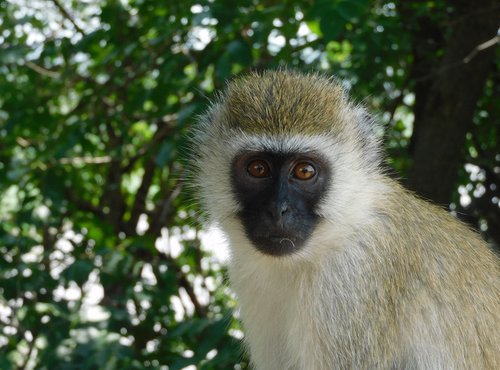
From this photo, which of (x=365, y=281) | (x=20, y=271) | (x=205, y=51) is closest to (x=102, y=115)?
(x=205, y=51)

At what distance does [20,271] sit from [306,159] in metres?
2.19

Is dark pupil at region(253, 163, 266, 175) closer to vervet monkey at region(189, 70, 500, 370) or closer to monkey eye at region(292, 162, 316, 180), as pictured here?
vervet monkey at region(189, 70, 500, 370)

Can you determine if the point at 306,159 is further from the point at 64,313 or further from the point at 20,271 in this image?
the point at 20,271

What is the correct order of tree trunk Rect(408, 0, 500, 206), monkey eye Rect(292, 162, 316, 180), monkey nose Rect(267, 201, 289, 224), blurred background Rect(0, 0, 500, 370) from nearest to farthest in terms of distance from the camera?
monkey nose Rect(267, 201, 289, 224)
monkey eye Rect(292, 162, 316, 180)
blurred background Rect(0, 0, 500, 370)
tree trunk Rect(408, 0, 500, 206)

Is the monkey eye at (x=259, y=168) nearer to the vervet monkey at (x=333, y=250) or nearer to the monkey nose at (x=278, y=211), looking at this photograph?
the vervet monkey at (x=333, y=250)

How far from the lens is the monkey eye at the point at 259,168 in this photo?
3.44 metres

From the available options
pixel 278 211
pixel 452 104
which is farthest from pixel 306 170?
pixel 452 104

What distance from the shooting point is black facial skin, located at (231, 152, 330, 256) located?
3246 mm

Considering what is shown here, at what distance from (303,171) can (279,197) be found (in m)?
0.25

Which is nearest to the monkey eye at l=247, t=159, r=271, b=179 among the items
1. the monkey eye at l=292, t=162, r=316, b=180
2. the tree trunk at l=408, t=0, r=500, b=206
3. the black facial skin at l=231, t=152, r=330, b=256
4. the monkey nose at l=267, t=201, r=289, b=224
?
the black facial skin at l=231, t=152, r=330, b=256

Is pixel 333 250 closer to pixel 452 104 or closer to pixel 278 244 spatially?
pixel 278 244

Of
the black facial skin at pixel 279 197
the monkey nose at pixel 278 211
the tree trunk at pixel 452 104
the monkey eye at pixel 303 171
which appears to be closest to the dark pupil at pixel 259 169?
the black facial skin at pixel 279 197

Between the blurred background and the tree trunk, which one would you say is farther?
the tree trunk

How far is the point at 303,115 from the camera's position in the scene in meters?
3.59
